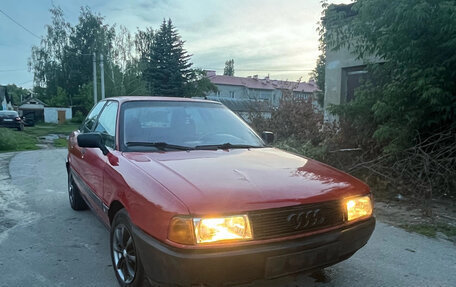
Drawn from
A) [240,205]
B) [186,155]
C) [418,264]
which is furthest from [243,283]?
[418,264]

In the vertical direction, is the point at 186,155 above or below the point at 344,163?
above

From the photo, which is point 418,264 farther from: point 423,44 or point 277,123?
point 277,123

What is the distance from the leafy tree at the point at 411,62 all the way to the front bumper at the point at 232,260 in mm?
3980

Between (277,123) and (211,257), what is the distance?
9.04 meters

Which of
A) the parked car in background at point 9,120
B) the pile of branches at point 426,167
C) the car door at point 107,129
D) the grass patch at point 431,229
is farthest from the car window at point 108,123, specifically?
the parked car in background at point 9,120

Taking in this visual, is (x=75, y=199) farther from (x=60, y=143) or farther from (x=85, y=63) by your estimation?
(x=85, y=63)

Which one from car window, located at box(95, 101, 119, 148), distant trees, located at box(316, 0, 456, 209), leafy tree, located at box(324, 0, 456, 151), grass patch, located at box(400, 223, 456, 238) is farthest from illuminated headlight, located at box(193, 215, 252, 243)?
leafy tree, located at box(324, 0, 456, 151)

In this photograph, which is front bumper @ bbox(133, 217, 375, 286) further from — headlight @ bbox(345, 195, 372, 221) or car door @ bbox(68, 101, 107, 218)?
car door @ bbox(68, 101, 107, 218)

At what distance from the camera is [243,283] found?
2121 millimetres

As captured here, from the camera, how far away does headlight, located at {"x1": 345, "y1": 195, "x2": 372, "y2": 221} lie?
102 inches

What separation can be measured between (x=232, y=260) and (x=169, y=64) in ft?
118

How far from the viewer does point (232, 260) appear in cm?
204

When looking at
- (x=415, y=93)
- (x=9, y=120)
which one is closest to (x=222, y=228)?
(x=415, y=93)

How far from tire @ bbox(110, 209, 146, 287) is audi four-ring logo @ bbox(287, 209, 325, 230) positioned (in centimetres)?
108
